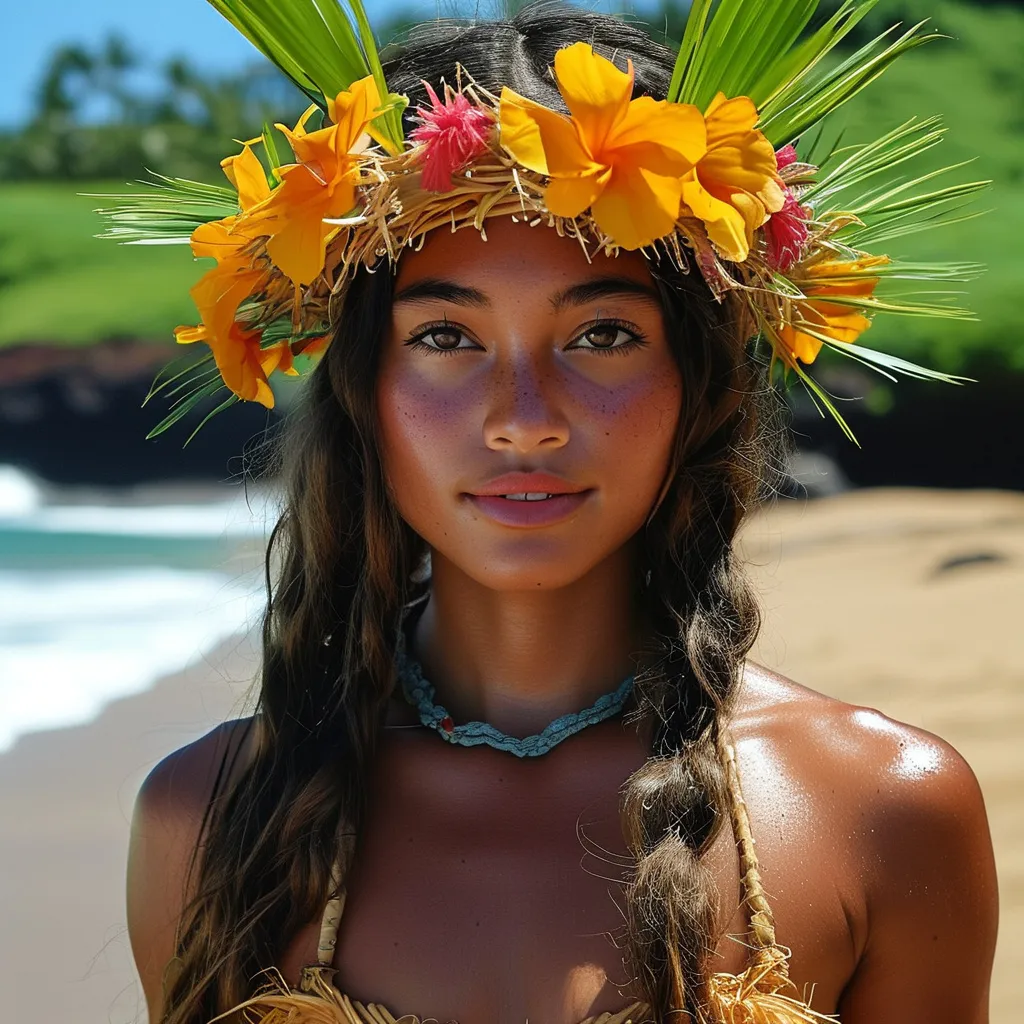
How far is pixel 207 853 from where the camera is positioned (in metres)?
2.12

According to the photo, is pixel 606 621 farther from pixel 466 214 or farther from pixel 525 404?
pixel 466 214

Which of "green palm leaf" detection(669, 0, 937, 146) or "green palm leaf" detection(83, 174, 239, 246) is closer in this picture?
"green palm leaf" detection(669, 0, 937, 146)

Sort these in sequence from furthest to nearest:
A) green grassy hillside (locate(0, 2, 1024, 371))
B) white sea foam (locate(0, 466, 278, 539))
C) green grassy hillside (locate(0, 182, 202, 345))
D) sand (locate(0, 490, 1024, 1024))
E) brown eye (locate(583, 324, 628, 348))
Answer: green grassy hillside (locate(0, 182, 202, 345))
green grassy hillside (locate(0, 2, 1024, 371))
white sea foam (locate(0, 466, 278, 539))
sand (locate(0, 490, 1024, 1024))
brown eye (locate(583, 324, 628, 348))

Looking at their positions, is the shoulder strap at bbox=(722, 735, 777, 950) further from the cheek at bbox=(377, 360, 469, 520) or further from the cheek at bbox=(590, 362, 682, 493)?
the cheek at bbox=(377, 360, 469, 520)

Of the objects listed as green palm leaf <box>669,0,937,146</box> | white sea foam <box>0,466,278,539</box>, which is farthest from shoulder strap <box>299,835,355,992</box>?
white sea foam <box>0,466,278,539</box>

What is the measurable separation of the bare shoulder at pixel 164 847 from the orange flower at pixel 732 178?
1.03 m

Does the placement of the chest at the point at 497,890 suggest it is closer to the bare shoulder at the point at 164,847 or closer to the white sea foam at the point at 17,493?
the bare shoulder at the point at 164,847

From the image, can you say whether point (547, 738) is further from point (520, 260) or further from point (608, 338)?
point (520, 260)

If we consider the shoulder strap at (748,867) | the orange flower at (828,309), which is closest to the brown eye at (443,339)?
the orange flower at (828,309)

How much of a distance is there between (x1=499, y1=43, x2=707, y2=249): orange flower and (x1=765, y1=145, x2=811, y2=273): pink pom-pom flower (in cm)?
26

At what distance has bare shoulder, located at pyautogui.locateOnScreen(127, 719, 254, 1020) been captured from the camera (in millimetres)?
2168

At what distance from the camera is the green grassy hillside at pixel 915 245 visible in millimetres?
15688

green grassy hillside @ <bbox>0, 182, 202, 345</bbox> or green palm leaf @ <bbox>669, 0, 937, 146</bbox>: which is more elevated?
green palm leaf @ <bbox>669, 0, 937, 146</bbox>

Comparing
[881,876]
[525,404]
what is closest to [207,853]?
[525,404]
